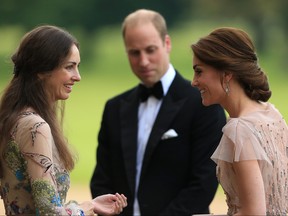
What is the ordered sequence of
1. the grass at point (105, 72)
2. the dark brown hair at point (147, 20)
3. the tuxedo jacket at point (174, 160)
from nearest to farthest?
the tuxedo jacket at point (174, 160) → the dark brown hair at point (147, 20) → the grass at point (105, 72)

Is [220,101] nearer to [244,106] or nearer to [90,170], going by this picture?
[244,106]

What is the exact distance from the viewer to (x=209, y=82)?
3.38 metres

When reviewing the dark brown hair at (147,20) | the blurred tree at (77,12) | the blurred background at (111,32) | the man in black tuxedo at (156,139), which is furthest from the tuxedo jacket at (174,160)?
the blurred tree at (77,12)

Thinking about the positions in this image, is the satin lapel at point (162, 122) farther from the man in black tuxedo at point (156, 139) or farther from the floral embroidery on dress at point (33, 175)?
the floral embroidery on dress at point (33, 175)

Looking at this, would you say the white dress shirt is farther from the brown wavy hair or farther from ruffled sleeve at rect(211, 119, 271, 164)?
ruffled sleeve at rect(211, 119, 271, 164)

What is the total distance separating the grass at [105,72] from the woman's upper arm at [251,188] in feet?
41.4

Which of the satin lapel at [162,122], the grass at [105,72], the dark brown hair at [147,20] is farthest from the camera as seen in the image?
the grass at [105,72]

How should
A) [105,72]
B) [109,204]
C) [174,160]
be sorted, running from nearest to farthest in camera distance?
[109,204], [174,160], [105,72]

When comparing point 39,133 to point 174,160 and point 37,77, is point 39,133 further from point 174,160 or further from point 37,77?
point 174,160

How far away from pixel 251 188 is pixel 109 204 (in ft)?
2.21

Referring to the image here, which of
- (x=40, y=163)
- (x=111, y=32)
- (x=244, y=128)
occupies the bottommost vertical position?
(x=40, y=163)

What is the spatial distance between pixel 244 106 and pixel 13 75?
0.96 m

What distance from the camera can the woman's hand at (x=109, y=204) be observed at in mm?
3406

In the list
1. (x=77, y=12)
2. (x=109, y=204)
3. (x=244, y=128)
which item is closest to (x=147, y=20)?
(x=109, y=204)
